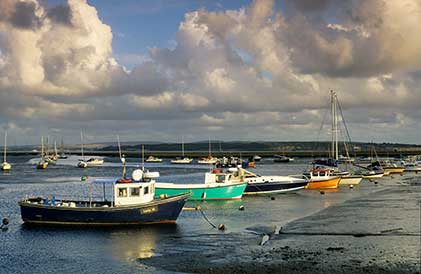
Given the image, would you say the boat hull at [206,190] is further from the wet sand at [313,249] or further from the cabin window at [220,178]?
the wet sand at [313,249]

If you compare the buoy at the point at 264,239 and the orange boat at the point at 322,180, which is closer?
the buoy at the point at 264,239

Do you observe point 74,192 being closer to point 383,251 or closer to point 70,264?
point 70,264

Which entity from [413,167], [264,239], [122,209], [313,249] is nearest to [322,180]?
[122,209]

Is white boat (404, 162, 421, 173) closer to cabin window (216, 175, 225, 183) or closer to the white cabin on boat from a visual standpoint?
cabin window (216, 175, 225, 183)

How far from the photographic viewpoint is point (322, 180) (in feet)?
244

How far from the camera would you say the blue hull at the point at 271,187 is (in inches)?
2537

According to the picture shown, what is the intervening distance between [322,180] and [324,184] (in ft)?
2.09

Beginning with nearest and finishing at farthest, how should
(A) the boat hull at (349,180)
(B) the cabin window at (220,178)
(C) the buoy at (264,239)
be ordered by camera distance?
(C) the buoy at (264,239) < (B) the cabin window at (220,178) < (A) the boat hull at (349,180)

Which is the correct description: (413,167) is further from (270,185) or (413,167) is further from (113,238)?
(113,238)

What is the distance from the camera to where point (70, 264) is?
29250 millimetres

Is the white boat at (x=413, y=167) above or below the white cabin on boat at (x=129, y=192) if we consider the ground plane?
below

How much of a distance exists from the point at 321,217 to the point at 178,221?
10935mm

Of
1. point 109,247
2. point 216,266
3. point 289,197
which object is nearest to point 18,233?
point 109,247

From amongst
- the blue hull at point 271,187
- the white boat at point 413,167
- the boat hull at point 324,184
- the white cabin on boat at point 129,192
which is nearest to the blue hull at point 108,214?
the white cabin on boat at point 129,192
